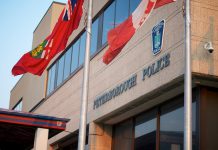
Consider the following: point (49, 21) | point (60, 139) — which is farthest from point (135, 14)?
point (49, 21)

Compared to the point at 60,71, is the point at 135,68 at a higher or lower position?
lower

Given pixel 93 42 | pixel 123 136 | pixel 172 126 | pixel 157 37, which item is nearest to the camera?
pixel 172 126

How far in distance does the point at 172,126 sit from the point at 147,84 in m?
1.51

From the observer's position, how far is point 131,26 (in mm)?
12719

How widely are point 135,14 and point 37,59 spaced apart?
453cm

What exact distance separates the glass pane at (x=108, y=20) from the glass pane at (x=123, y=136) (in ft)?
12.8

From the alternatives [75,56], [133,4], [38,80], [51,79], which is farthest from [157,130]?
[38,80]

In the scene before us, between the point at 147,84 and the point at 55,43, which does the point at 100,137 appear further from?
the point at 55,43

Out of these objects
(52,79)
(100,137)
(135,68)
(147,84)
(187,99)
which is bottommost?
(187,99)

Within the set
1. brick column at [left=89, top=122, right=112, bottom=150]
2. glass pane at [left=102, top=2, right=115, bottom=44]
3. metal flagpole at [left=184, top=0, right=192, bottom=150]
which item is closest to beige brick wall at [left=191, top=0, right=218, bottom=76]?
metal flagpole at [left=184, top=0, right=192, bottom=150]

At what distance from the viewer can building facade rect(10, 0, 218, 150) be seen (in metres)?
13.4

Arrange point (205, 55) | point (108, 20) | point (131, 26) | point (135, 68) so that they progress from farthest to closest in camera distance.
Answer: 1. point (108, 20)
2. point (135, 68)
3. point (205, 55)
4. point (131, 26)

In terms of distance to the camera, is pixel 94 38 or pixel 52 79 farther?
pixel 52 79

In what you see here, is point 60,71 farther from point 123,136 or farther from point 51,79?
point 123,136
